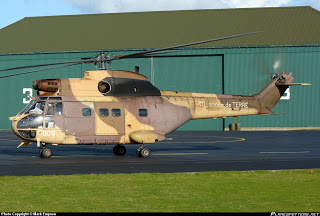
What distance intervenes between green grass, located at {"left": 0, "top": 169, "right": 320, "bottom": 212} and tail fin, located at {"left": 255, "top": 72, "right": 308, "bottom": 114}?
11.4 metres

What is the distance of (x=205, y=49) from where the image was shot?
54969 mm

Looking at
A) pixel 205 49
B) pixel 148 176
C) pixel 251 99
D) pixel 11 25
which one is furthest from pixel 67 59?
pixel 148 176

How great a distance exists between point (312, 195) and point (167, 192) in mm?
3632

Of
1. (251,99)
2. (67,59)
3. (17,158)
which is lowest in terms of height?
(17,158)

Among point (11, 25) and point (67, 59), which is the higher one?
point (11, 25)

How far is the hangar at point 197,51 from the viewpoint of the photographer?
5400cm

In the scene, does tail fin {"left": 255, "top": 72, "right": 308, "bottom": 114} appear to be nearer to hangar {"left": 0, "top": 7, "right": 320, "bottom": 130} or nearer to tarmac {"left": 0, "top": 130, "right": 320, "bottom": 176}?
tarmac {"left": 0, "top": 130, "right": 320, "bottom": 176}

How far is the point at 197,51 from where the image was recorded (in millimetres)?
54969

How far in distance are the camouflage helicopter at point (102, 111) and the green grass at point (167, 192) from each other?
7090 mm

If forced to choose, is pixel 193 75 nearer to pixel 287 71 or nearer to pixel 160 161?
pixel 287 71

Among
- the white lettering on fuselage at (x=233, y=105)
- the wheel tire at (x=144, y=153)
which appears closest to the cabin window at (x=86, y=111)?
the wheel tire at (x=144, y=153)

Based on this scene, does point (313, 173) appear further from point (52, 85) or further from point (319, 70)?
point (319, 70)

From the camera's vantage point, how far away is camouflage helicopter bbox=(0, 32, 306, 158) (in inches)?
936

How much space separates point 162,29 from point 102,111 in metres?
35.0
